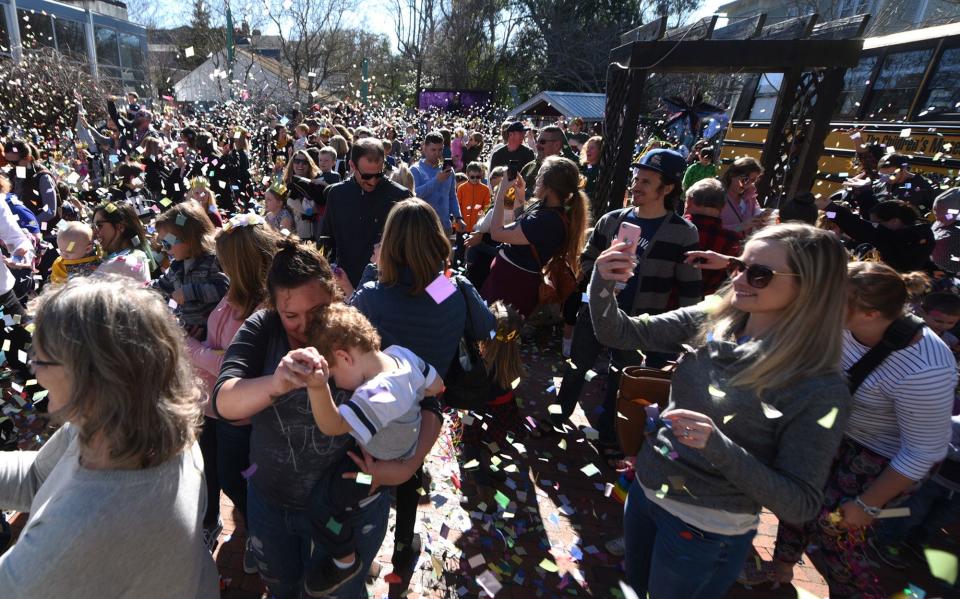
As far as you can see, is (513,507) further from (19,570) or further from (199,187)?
(199,187)

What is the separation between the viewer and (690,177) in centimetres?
789

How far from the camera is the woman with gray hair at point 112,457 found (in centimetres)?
105

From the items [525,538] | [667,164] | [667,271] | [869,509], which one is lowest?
[525,538]

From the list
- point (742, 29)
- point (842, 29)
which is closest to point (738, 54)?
point (742, 29)

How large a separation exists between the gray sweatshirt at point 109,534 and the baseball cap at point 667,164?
2938 mm

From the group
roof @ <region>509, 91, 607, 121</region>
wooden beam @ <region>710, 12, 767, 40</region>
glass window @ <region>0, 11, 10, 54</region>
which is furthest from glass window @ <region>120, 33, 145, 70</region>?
wooden beam @ <region>710, 12, 767, 40</region>

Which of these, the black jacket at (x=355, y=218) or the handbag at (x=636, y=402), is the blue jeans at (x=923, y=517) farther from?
the black jacket at (x=355, y=218)

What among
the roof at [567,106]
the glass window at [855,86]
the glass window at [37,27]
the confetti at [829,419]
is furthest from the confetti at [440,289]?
the glass window at [37,27]

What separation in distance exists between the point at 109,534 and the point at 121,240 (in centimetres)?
287

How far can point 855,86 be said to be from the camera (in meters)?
8.90

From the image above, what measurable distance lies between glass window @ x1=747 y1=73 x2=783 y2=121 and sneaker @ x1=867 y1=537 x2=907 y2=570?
10091 mm

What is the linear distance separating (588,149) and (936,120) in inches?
193

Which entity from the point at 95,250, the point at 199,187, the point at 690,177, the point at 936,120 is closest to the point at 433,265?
the point at 95,250

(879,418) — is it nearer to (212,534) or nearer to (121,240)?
(212,534)
